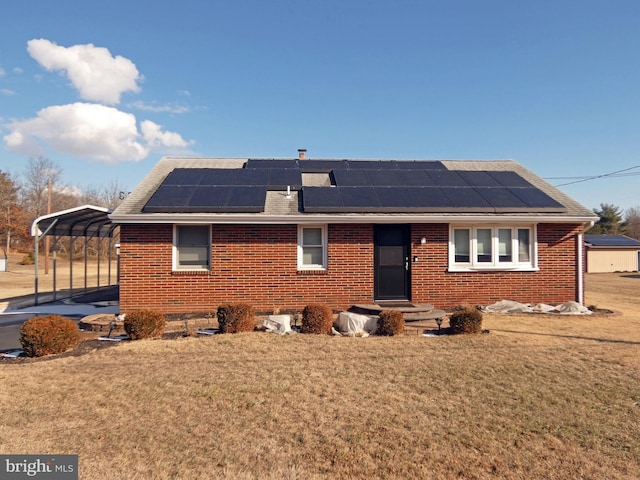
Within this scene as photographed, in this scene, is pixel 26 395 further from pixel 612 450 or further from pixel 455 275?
pixel 455 275

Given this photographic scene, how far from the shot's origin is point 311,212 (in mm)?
10047

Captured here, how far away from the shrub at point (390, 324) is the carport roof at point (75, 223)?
8.62 metres

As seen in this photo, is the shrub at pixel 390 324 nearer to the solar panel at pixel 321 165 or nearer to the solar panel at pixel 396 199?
the solar panel at pixel 396 199

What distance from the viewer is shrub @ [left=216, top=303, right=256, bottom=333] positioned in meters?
8.27

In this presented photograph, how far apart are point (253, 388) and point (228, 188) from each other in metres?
7.02

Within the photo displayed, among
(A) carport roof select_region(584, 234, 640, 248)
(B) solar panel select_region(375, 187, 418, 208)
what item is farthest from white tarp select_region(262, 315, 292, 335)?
(A) carport roof select_region(584, 234, 640, 248)

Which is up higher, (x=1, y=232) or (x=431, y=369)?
(x=1, y=232)

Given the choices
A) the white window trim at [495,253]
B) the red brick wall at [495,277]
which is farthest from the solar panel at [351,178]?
the white window trim at [495,253]

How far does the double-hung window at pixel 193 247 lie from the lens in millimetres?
10211

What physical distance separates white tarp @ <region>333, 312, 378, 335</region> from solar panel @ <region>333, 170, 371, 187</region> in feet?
15.0

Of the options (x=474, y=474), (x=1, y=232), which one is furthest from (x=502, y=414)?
(x=1, y=232)

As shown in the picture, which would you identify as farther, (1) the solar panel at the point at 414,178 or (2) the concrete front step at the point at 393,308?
(1) the solar panel at the point at 414,178

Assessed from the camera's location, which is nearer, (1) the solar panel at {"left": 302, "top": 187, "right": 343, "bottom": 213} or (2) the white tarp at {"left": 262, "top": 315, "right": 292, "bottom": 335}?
(2) the white tarp at {"left": 262, "top": 315, "right": 292, "bottom": 335}

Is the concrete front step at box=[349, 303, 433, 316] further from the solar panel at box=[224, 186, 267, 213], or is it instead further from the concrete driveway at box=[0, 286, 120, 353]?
the concrete driveway at box=[0, 286, 120, 353]
